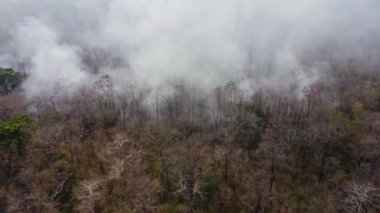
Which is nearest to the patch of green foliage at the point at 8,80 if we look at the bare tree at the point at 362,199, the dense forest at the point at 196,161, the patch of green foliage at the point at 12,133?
the dense forest at the point at 196,161

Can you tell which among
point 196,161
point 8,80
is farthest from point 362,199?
point 8,80

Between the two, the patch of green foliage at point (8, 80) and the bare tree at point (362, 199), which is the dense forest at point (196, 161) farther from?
the patch of green foliage at point (8, 80)

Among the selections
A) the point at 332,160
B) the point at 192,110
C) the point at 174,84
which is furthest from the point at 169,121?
the point at 332,160

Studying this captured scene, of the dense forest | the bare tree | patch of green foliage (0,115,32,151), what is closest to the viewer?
the bare tree

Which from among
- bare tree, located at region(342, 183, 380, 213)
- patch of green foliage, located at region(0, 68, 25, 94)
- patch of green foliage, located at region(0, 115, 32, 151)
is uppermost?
patch of green foliage, located at region(0, 68, 25, 94)

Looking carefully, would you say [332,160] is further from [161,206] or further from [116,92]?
[116,92]

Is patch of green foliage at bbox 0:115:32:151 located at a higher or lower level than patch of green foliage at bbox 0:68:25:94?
lower

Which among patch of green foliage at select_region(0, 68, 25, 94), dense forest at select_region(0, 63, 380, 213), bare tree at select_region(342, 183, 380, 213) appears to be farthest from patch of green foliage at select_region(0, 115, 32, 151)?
bare tree at select_region(342, 183, 380, 213)

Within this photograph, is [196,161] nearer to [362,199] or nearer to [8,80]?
[362,199]

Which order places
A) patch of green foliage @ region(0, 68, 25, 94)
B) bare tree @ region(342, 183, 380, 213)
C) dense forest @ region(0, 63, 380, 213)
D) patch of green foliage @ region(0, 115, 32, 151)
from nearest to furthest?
bare tree @ region(342, 183, 380, 213) < dense forest @ region(0, 63, 380, 213) < patch of green foliage @ region(0, 115, 32, 151) < patch of green foliage @ region(0, 68, 25, 94)

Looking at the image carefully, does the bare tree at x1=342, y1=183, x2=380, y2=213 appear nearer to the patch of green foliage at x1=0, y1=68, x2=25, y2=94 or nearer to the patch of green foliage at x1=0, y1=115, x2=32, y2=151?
the patch of green foliage at x1=0, y1=115, x2=32, y2=151
